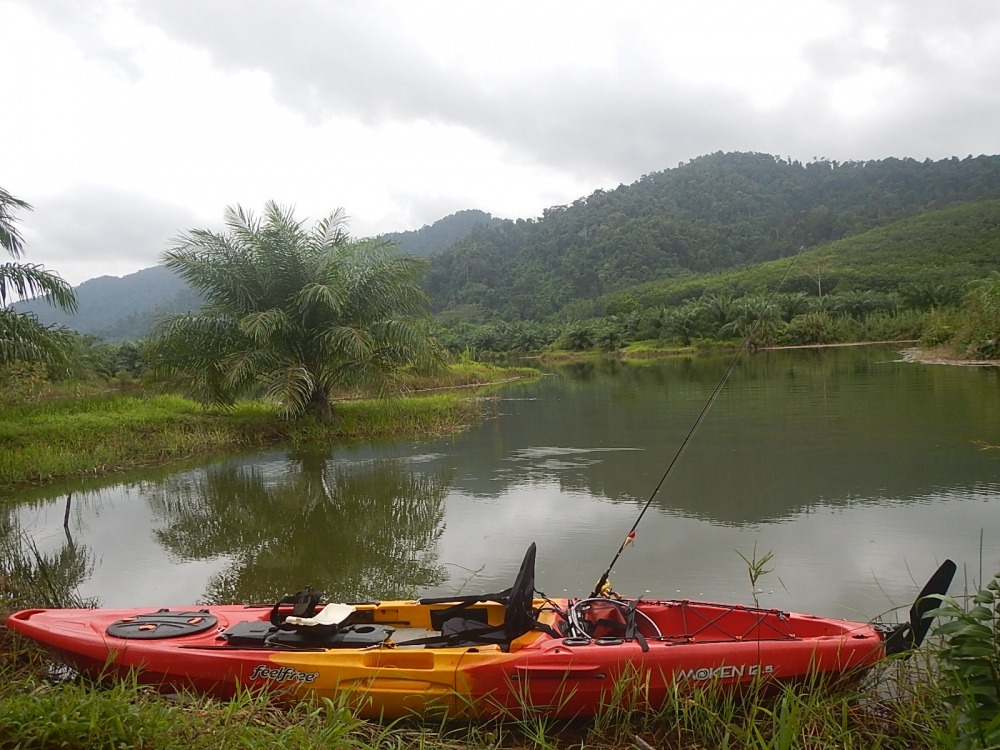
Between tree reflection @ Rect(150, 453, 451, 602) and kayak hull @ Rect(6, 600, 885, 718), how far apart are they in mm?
1922

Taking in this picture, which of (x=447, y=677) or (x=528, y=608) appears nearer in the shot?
(x=447, y=677)

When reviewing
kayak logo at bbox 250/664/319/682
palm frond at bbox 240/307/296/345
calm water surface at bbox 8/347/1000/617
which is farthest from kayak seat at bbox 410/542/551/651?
palm frond at bbox 240/307/296/345

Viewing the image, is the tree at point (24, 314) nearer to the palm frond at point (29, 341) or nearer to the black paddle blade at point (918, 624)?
the palm frond at point (29, 341)

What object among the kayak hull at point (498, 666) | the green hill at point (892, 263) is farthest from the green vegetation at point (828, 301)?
the kayak hull at point (498, 666)

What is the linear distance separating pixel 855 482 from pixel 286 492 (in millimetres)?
7891

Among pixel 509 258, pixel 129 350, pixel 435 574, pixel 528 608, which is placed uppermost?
pixel 509 258

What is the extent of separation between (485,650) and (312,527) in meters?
5.09

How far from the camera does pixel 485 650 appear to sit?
3.80m

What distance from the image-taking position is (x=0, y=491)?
10.2m

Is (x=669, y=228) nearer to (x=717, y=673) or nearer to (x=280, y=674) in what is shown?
(x=717, y=673)

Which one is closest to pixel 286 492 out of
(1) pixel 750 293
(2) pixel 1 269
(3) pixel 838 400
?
(2) pixel 1 269

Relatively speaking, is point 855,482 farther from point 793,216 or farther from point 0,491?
point 793,216

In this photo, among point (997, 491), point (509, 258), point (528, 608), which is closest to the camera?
point (528, 608)

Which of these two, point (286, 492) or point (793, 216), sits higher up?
point (793, 216)
